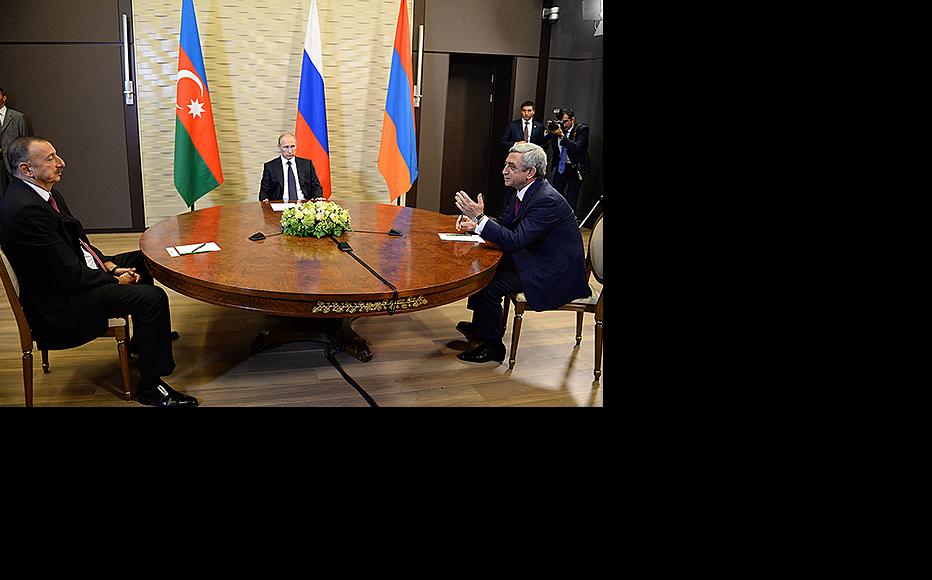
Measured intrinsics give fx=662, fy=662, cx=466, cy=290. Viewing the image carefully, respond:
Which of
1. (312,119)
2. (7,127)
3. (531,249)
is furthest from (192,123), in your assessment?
(531,249)

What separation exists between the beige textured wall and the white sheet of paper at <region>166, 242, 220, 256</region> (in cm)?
328

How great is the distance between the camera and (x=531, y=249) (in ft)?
11.0

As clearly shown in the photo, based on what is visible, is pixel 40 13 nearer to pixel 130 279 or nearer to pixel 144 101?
pixel 144 101

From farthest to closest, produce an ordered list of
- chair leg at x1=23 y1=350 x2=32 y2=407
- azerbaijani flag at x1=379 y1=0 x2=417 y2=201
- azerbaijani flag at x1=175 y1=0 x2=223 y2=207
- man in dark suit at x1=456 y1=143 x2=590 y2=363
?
azerbaijani flag at x1=379 y1=0 x2=417 y2=201 → azerbaijani flag at x1=175 y1=0 x2=223 y2=207 → man in dark suit at x1=456 y1=143 x2=590 y2=363 → chair leg at x1=23 y1=350 x2=32 y2=407

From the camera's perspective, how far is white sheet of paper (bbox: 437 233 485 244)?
11.1ft

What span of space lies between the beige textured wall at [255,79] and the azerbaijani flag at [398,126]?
119cm

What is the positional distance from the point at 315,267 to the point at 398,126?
2657mm

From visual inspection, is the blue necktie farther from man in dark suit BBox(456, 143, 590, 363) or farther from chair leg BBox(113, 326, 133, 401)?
chair leg BBox(113, 326, 133, 401)

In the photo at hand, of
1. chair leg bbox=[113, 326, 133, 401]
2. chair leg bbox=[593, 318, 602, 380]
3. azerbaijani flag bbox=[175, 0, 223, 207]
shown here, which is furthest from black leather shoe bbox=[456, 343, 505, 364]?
azerbaijani flag bbox=[175, 0, 223, 207]

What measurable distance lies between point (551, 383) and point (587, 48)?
4670mm

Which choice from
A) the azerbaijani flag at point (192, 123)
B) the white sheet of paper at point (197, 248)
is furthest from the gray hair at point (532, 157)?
the azerbaijani flag at point (192, 123)

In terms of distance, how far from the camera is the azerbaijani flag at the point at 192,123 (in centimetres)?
477

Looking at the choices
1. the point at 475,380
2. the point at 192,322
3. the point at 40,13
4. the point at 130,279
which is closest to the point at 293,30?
the point at 40,13

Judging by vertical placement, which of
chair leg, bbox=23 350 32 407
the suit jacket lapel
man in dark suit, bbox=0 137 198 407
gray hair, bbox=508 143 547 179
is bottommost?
chair leg, bbox=23 350 32 407
